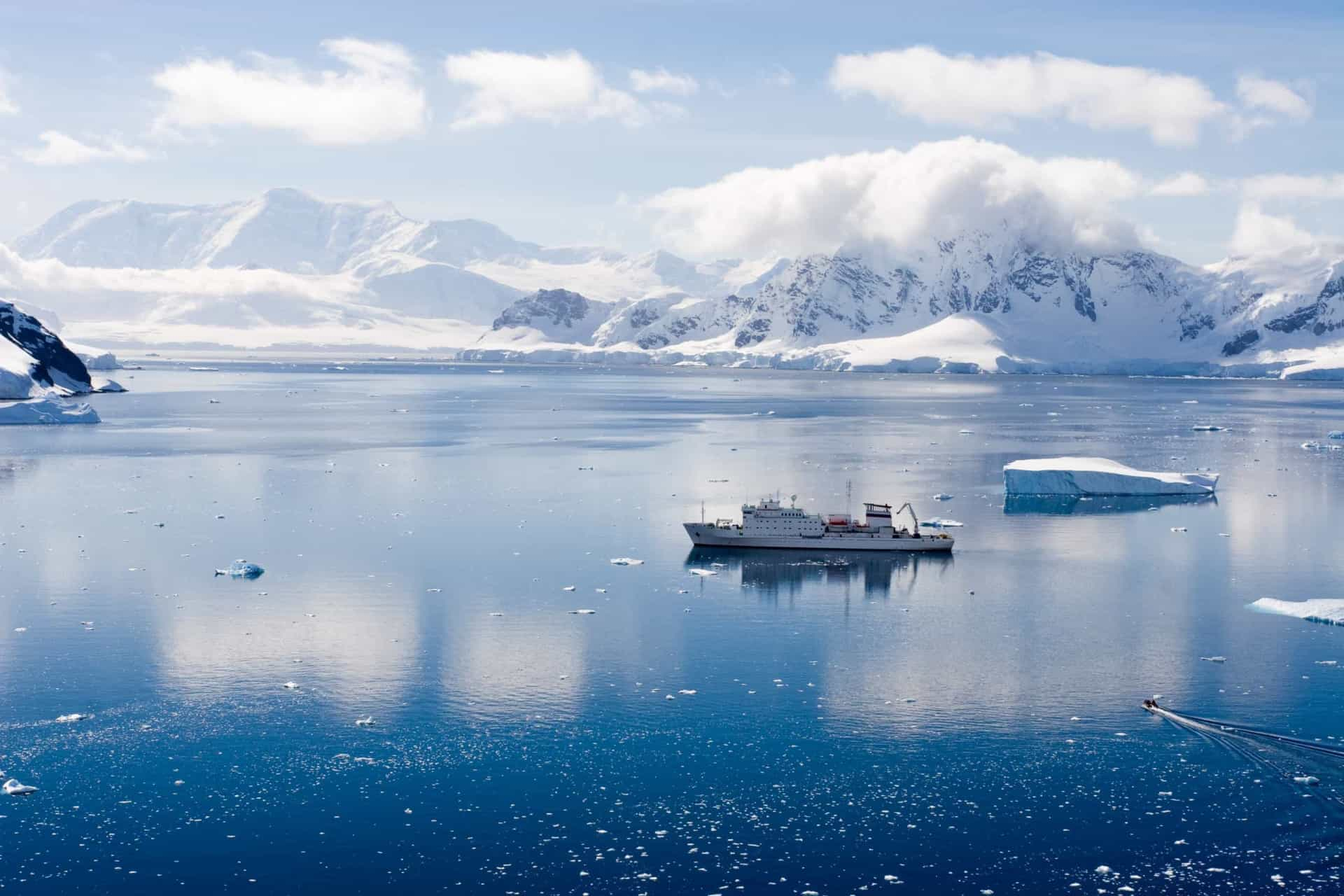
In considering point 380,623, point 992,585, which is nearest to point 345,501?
point 380,623

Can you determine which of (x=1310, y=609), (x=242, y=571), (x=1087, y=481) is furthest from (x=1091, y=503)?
(x=242, y=571)

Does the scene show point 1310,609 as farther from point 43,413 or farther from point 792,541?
point 43,413

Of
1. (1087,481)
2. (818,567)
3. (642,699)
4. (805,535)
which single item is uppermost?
(1087,481)

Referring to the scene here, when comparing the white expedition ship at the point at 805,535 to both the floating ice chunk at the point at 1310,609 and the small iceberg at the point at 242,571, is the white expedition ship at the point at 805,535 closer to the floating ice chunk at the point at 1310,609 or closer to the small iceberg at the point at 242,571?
the floating ice chunk at the point at 1310,609

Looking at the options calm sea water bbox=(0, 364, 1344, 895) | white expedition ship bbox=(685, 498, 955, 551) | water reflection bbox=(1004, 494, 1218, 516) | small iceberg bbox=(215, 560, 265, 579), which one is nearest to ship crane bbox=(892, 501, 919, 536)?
white expedition ship bbox=(685, 498, 955, 551)

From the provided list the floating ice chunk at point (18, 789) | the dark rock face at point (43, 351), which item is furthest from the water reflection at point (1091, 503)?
the dark rock face at point (43, 351)

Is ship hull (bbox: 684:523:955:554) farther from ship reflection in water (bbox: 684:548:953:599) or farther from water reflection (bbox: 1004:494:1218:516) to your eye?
water reflection (bbox: 1004:494:1218:516)

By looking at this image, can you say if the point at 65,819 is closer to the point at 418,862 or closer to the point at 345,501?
the point at 418,862
